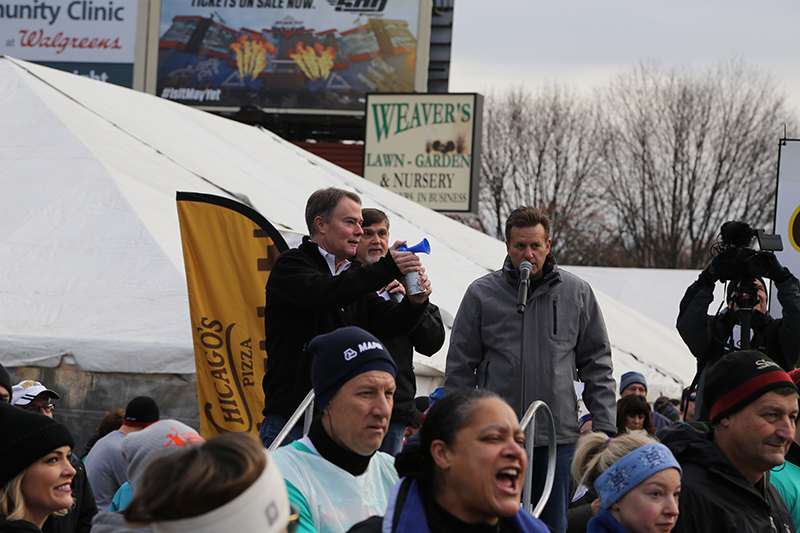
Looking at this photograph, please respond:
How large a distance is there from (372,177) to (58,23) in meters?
10.8

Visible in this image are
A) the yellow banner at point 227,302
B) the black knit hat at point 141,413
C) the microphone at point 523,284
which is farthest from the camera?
the black knit hat at point 141,413

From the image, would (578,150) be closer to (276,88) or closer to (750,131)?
(750,131)

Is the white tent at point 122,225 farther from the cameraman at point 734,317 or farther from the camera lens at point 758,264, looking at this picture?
the camera lens at point 758,264

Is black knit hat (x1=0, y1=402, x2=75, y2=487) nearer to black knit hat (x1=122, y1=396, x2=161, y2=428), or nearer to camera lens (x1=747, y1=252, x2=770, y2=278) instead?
black knit hat (x1=122, y1=396, x2=161, y2=428)

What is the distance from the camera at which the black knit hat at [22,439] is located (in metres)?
3.34

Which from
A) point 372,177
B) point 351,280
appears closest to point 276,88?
point 372,177

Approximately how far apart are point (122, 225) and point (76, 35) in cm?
1780

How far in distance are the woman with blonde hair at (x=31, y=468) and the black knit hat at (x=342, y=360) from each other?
103 centimetres

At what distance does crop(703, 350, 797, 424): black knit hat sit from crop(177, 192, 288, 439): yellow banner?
2.86 m

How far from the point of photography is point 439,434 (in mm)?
2518

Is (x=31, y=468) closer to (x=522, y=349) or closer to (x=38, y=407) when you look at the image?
(x=522, y=349)

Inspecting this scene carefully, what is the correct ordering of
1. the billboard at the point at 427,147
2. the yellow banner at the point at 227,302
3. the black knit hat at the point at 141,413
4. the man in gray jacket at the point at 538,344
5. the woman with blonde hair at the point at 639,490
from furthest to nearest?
the billboard at the point at 427,147
the black knit hat at the point at 141,413
the yellow banner at the point at 227,302
the man in gray jacket at the point at 538,344
the woman with blonde hair at the point at 639,490

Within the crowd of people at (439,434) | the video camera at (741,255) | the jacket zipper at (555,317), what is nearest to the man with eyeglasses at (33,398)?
the crowd of people at (439,434)

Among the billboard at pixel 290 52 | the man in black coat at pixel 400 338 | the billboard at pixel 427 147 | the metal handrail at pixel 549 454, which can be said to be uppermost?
the billboard at pixel 290 52
